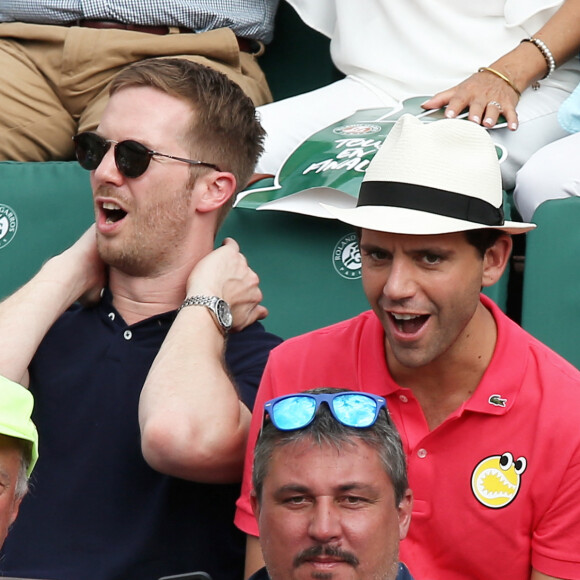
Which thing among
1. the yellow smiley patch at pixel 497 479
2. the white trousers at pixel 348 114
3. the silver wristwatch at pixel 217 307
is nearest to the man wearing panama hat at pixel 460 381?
the yellow smiley patch at pixel 497 479

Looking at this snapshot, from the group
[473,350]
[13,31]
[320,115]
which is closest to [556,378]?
[473,350]

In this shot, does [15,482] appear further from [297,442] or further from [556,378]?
[556,378]

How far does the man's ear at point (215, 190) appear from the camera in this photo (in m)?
3.06

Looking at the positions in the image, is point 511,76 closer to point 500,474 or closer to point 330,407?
point 500,474

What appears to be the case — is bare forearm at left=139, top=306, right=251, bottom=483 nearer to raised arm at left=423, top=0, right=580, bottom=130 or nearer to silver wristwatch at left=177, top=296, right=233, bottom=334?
silver wristwatch at left=177, top=296, right=233, bottom=334

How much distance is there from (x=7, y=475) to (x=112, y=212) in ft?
3.94

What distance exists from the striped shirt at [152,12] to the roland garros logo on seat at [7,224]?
837 mm

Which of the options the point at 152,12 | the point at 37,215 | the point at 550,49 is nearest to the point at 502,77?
the point at 550,49

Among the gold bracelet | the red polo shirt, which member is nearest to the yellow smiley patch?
the red polo shirt

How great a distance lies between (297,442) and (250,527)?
427 millimetres

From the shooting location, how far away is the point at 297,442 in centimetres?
209

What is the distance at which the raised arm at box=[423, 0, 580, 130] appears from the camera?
3449 mm

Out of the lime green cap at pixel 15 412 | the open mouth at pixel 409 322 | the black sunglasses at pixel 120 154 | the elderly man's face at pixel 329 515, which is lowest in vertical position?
the elderly man's face at pixel 329 515

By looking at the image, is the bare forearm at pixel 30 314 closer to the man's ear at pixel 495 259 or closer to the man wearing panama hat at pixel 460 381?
the man wearing panama hat at pixel 460 381
